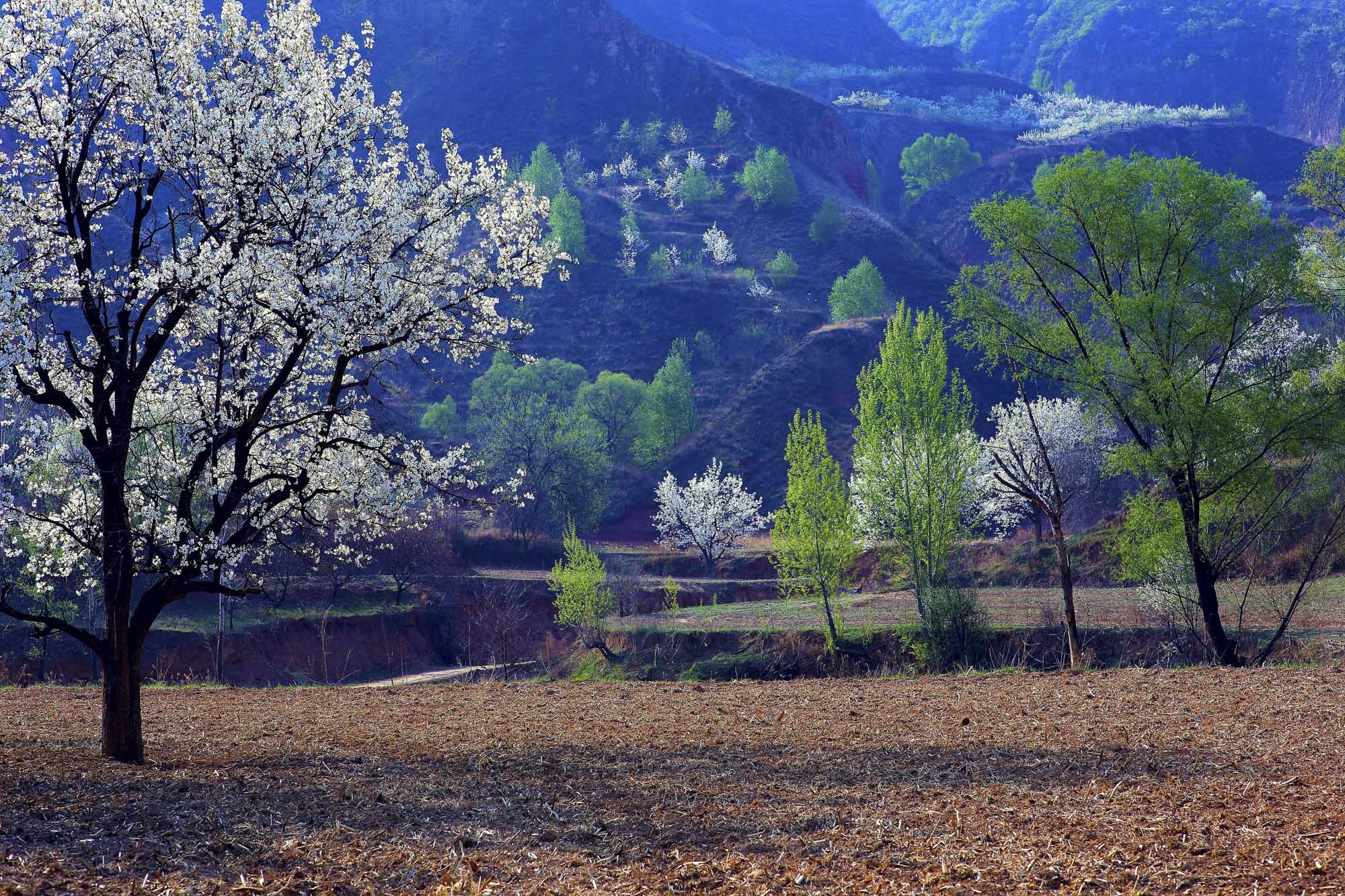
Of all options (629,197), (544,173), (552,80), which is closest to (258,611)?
(544,173)

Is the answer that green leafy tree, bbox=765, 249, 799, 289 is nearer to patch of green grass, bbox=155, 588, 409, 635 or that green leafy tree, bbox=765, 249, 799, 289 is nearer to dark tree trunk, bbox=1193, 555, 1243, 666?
patch of green grass, bbox=155, 588, 409, 635

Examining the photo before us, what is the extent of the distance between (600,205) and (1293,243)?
365ft

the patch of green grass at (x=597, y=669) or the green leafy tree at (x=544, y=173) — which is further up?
the green leafy tree at (x=544, y=173)

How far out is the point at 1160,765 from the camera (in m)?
9.23

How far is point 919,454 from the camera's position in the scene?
29.4 metres

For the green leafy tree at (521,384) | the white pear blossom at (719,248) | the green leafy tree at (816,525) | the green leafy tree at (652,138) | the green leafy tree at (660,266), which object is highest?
the green leafy tree at (652,138)

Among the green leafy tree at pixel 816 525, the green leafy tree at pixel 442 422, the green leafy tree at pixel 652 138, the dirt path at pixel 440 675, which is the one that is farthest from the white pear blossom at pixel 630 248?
the green leafy tree at pixel 816 525

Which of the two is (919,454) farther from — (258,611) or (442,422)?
(442,422)

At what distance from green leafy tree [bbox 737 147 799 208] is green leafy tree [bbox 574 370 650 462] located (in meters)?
48.2

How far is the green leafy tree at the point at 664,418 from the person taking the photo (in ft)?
273

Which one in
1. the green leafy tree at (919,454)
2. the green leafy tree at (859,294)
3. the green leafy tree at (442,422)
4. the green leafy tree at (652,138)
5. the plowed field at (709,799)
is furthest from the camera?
the green leafy tree at (652,138)

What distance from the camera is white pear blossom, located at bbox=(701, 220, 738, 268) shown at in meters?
115

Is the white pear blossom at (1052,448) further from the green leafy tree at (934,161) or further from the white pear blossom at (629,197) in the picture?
the green leafy tree at (934,161)

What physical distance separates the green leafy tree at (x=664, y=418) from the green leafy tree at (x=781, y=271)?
85.8 ft
